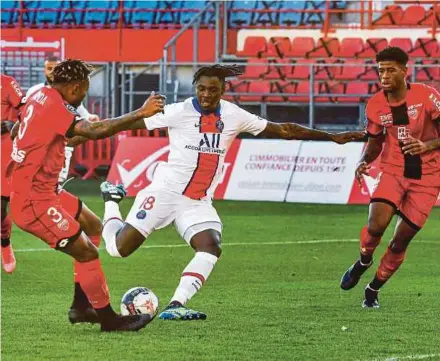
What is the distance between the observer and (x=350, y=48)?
2759cm

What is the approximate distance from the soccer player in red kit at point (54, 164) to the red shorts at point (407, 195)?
288 centimetres

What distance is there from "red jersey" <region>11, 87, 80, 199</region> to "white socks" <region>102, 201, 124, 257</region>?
→ 1.30 m

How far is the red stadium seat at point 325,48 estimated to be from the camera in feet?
89.4

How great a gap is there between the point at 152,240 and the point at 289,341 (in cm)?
796

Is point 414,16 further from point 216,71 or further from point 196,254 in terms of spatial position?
point 196,254

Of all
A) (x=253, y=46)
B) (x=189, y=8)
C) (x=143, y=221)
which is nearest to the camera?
(x=143, y=221)

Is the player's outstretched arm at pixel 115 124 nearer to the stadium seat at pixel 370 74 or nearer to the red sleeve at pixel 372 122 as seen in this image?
the red sleeve at pixel 372 122

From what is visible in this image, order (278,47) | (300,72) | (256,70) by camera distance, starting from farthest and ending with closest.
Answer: (278,47)
(256,70)
(300,72)

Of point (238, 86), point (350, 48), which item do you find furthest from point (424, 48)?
point (238, 86)

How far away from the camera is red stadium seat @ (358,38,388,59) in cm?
2706

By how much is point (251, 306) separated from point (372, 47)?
17.5 m

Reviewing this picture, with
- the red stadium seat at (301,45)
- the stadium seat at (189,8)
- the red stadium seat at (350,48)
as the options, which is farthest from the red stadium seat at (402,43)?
the stadium seat at (189,8)

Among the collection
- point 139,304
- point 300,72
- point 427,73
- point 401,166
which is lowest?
point 139,304

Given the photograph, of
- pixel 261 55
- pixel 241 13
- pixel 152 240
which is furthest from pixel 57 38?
pixel 152 240
